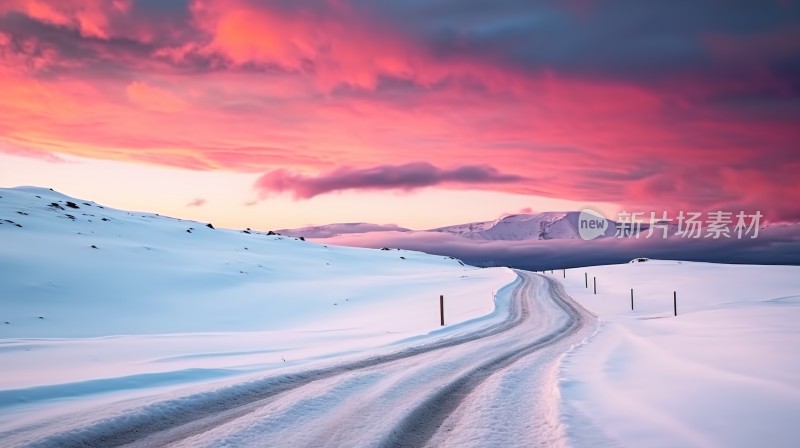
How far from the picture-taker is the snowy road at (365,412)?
6.20m

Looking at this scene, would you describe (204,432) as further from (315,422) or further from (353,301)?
(353,301)

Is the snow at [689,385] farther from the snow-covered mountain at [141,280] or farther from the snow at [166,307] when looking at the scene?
the snow-covered mountain at [141,280]

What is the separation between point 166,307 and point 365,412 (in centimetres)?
3058

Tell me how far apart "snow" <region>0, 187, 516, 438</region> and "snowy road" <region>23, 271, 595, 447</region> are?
1.41 metres

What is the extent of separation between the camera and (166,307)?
3347 centimetres

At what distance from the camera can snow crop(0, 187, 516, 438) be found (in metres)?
10.2

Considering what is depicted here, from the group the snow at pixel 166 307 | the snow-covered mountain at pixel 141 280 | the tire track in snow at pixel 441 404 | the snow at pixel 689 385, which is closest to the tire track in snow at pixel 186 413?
the snow at pixel 166 307

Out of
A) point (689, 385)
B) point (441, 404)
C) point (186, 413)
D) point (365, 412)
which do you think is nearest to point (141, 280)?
point (186, 413)

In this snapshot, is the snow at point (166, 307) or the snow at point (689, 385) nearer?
the snow at point (689, 385)

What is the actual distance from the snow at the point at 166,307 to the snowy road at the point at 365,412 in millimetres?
1409

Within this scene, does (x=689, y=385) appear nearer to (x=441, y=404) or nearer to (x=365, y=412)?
(x=441, y=404)

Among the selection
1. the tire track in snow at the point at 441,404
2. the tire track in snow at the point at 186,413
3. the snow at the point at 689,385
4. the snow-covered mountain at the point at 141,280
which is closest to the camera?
the snow at the point at 689,385

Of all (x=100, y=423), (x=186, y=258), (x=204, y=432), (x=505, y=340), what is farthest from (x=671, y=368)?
(x=186, y=258)

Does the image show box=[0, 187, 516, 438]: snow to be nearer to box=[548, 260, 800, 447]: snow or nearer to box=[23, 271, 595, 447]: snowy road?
box=[23, 271, 595, 447]: snowy road
